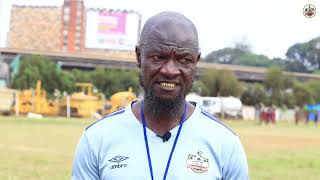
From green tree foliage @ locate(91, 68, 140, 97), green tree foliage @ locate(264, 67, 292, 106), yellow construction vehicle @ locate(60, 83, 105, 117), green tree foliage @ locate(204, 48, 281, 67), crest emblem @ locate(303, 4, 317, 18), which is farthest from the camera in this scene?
green tree foliage @ locate(204, 48, 281, 67)

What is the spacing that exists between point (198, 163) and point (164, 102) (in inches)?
11.0

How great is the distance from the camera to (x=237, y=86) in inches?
2896

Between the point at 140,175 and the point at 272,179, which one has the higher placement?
the point at 140,175

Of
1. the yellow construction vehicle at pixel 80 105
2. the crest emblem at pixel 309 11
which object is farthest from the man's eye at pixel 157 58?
the yellow construction vehicle at pixel 80 105

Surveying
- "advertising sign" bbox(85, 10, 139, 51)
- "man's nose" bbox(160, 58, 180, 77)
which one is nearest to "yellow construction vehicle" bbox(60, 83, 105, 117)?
"man's nose" bbox(160, 58, 180, 77)

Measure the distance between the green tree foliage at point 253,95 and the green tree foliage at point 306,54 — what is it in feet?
158

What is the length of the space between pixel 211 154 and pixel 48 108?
182 feet

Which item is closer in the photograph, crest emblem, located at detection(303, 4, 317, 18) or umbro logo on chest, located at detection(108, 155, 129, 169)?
umbro logo on chest, located at detection(108, 155, 129, 169)

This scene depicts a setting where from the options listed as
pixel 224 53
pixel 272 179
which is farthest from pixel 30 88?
pixel 224 53

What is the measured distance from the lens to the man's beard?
2.81 meters

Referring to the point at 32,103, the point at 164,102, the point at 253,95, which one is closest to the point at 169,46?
the point at 164,102

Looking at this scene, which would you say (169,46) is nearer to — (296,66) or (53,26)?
(296,66)

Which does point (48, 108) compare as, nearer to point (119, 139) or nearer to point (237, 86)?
point (237, 86)

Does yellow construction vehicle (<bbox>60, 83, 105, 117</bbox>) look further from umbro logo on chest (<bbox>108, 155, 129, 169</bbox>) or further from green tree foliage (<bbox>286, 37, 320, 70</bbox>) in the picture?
green tree foliage (<bbox>286, 37, 320, 70</bbox>)
